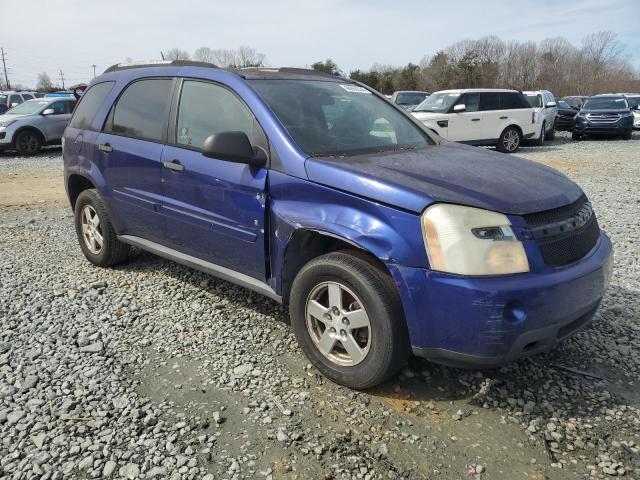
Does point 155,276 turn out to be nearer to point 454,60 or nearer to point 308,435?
point 308,435

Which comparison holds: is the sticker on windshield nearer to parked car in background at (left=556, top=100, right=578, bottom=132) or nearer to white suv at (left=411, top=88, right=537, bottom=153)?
white suv at (left=411, top=88, right=537, bottom=153)

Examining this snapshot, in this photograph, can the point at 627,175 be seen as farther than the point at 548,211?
Yes

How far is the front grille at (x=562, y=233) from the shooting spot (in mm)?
2684

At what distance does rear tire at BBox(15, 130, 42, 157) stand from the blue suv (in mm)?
12079

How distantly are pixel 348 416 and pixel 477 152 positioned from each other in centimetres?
203

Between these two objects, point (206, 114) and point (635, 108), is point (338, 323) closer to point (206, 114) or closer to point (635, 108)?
point (206, 114)

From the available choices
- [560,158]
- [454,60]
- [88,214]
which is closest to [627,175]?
[560,158]

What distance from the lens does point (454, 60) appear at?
4728 centimetres

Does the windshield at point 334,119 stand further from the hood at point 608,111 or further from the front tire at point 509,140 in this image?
the hood at point 608,111

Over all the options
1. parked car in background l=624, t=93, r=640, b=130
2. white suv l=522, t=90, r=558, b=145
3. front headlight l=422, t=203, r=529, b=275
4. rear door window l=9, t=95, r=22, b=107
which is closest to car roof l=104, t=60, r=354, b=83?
front headlight l=422, t=203, r=529, b=275

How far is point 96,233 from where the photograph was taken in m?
5.01

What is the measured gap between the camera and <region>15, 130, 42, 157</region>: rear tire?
48.2ft

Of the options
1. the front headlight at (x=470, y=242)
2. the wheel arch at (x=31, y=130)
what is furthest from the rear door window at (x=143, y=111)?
the wheel arch at (x=31, y=130)

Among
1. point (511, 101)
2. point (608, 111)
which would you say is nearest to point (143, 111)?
point (511, 101)
